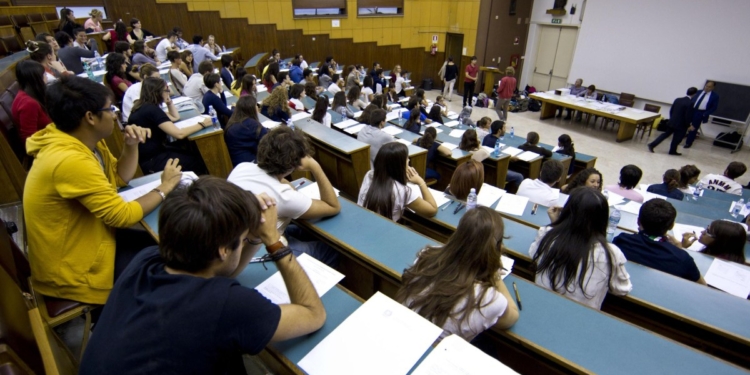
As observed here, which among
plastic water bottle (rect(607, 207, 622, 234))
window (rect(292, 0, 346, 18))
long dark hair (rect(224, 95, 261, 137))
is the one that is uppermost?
window (rect(292, 0, 346, 18))

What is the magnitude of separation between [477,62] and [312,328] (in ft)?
39.1

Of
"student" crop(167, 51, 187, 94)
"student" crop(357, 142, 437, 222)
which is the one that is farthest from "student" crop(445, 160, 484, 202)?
"student" crop(167, 51, 187, 94)

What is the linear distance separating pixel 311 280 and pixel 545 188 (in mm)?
2730

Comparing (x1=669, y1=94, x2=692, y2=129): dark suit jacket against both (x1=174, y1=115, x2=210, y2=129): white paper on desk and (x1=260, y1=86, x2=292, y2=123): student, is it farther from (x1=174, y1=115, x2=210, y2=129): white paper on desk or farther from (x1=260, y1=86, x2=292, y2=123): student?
(x1=174, y1=115, x2=210, y2=129): white paper on desk

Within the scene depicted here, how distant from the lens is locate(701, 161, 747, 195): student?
182 inches

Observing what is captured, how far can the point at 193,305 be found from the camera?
3.18 ft

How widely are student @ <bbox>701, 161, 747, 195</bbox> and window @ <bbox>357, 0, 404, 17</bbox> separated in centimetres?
1005

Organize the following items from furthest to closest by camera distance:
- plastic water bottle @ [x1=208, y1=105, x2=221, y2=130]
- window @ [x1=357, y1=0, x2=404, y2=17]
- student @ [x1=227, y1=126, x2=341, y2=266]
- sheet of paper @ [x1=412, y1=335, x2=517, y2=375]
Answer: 1. window @ [x1=357, y1=0, x2=404, y2=17]
2. plastic water bottle @ [x1=208, y1=105, x2=221, y2=130]
3. student @ [x1=227, y1=126, x2=341, y2=266]
4. sheet of paper @ [x1=412, y1=335, x2=517, y2=375]

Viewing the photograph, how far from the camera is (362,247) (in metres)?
1.90

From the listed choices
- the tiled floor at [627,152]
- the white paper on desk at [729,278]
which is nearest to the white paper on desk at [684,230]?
the white paper on desk at [729,278]

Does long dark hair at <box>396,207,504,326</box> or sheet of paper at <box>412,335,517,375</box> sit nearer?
sheet of paper at <box>412,335,517,375</box>

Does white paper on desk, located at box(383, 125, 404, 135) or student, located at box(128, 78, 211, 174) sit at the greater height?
student, located at box(128, 78, 211, 174)

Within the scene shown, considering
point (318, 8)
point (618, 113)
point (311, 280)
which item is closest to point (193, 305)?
point (311, 280)

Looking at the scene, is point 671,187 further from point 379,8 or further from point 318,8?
point 379,8
